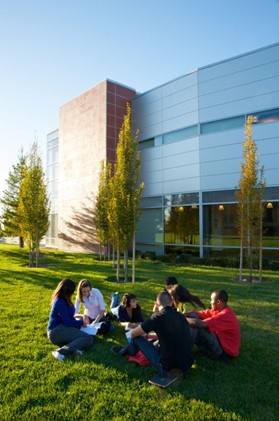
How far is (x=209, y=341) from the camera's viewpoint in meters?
4.77

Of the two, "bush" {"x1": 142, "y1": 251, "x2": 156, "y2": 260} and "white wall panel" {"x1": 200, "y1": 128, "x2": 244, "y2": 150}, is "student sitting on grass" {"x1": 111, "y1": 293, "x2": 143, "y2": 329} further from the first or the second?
"white wall panel" {"x1": 200, "y1": 128, "x2": 244, "y2": 150}

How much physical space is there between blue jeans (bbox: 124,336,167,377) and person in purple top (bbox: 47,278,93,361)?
867 mm

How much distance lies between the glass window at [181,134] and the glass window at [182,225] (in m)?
3.97

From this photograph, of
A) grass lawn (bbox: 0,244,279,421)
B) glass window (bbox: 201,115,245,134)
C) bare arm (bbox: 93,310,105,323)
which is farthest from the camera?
glass window (bbox: 201,115,245,134)

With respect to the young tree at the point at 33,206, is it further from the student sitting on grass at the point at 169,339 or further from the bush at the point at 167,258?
the student sitting on grass at the point at 169,339

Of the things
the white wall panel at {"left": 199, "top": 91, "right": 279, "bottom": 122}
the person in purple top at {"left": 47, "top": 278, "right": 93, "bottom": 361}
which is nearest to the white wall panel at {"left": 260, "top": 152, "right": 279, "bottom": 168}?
the white wall panel at {"left": 199, "top": 91, "right": 279, "bottom": 122}

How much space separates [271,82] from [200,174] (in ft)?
18.1

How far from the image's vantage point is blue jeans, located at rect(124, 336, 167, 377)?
4.26m

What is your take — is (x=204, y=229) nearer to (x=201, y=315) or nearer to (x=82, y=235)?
(x=82, y=235)

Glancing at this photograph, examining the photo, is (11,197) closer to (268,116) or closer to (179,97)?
(179,97)

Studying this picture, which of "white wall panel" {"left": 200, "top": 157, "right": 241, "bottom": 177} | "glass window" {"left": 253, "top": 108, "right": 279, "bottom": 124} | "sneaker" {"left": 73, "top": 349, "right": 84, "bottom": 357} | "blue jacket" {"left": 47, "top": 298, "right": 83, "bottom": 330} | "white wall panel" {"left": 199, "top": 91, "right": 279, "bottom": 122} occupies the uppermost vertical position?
"white wall panel" {"left": 199, "top": 91, "right": 279, "bottom": 122}

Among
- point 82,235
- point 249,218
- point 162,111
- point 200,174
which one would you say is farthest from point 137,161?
point 82,235

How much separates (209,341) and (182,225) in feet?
44.4

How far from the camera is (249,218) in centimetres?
1212
